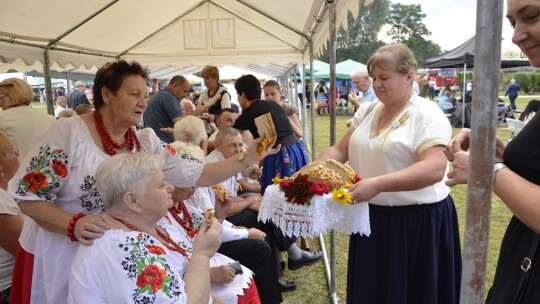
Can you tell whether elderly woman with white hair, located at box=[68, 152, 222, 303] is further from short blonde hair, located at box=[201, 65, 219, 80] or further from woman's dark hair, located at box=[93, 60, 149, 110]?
short blonde hair, located at box=[201, 65, 219, 80]

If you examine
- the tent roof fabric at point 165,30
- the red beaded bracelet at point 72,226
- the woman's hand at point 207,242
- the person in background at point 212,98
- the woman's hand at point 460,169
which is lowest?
the woman's hand at point 207,242

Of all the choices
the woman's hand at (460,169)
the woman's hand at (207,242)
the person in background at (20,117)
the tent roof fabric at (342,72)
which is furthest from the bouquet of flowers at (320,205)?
the tent roof fabric at (342,72)

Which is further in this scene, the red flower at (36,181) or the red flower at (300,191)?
the red flower at (300,191)

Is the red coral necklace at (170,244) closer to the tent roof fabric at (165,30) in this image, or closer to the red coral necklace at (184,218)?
the red coral necklace at (184,218)

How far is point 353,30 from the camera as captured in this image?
54938 millimetres

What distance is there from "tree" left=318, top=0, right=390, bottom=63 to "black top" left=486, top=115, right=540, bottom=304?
53.5 m

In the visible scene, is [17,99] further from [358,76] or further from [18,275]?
[358,76]

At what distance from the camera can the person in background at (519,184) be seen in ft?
3.34

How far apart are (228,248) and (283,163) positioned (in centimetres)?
146

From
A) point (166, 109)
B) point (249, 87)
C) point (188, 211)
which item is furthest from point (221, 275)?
point (166, 109)

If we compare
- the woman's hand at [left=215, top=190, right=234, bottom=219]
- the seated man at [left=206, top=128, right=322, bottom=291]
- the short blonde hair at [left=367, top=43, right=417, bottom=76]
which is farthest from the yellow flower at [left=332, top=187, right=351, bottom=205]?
the seated man at [left=206, top=128, right=322, bottom=291]

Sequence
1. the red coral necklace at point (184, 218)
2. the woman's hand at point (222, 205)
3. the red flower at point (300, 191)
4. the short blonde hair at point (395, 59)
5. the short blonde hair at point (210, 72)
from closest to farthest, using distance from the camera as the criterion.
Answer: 1. the short blonde hair at point (395, 59)
2. the red flower at point (300, 191)
3. the red coral necklace at point (184, 218)
4. the woman's hand at point (222, 205)
5. the short blonde hair at point (210, 72)

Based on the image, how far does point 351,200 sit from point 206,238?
0.78 meters

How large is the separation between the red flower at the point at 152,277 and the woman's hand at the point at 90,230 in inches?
9.6
